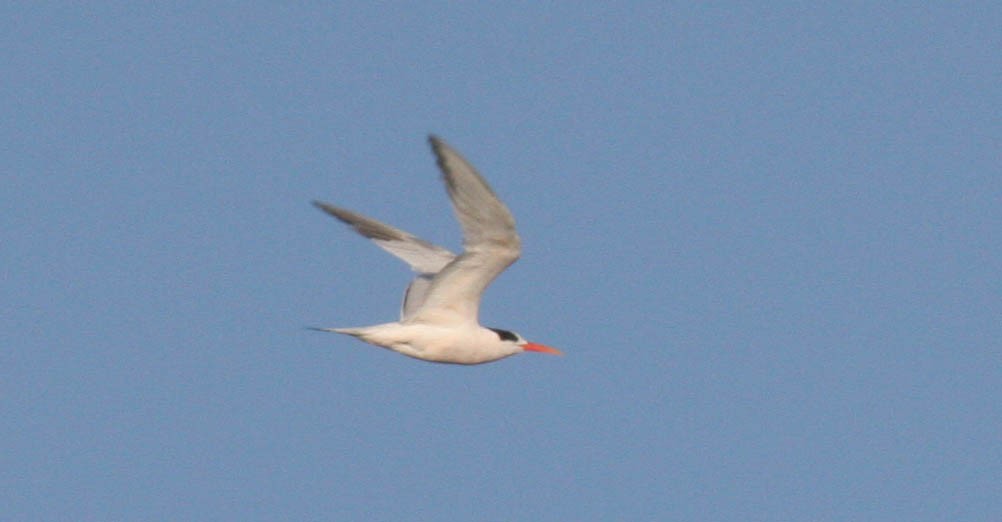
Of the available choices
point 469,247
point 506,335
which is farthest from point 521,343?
point 469,247

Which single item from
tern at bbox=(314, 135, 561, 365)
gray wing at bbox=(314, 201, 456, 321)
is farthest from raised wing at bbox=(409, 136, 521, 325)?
gray wing at bbox=(314, 201, 456, 321)

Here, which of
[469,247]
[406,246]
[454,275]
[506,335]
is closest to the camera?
[469,247]

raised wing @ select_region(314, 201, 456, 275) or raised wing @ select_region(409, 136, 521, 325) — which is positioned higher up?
raised wing @ select_region(314, 201, 456, 275)

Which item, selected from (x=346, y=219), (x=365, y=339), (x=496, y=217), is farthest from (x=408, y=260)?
(x=496, y=217)

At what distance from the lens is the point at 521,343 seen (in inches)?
786

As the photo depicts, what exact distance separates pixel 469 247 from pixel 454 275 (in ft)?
2.45

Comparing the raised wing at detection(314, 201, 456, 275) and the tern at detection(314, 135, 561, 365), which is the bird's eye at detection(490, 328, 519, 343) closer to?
the tern at detection(314, 135, 561, 365)

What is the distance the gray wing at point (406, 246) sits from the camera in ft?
66.6

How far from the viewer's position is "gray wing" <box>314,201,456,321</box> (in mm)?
20312

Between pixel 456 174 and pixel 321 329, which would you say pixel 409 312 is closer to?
pixel 321 329

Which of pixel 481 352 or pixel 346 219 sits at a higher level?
pixel 346 219

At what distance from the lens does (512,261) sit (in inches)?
709

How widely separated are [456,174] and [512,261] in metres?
1.71

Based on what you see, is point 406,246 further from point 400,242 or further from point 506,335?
point 506,335
